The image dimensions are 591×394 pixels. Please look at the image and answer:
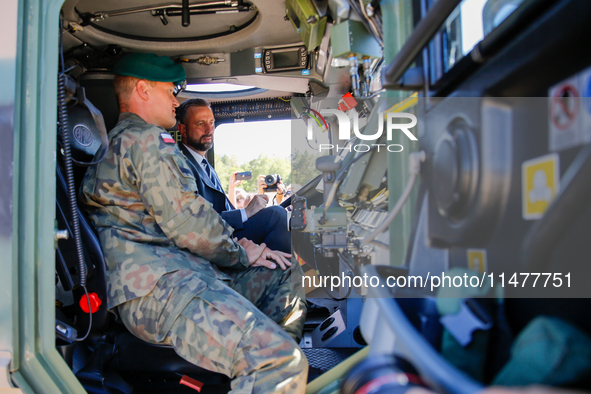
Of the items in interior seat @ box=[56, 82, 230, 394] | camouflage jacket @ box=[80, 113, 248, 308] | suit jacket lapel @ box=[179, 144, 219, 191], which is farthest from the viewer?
suit jacket lapel @ box=[179, 144, 219, 191]

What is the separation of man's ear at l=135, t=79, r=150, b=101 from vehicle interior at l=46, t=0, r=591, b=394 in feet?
0.87

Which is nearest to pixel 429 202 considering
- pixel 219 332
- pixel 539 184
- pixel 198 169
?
pixel 539 184

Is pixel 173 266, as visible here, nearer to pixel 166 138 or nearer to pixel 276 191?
pixel 166 138

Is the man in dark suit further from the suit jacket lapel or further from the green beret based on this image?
the green beret

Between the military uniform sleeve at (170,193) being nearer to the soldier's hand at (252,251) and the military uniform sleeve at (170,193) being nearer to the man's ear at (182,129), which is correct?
the soldier's hand at (252,251)

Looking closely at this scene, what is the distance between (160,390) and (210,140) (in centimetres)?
160

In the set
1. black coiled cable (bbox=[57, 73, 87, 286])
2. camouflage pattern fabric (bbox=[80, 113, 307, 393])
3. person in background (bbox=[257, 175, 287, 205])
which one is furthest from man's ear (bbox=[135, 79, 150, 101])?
A: person in background (bbox=[257, 175, 287, 205])

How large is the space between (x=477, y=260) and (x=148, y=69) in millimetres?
1641

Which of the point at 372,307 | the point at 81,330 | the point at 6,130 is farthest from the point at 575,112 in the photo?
the point at 81,330

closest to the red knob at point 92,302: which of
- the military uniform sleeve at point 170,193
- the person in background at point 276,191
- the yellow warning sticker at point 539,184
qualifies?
the military uniform sleeve at point 170,193

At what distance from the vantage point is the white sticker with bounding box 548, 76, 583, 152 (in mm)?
525

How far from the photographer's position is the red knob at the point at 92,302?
1.39 meters

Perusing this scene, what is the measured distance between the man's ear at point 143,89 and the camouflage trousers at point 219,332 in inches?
34.7

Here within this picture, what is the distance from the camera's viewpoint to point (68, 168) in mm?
1289
